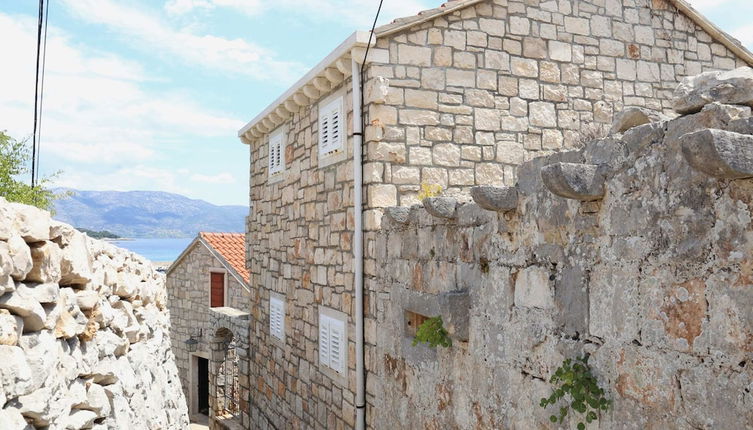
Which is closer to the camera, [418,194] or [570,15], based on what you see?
[418,194]

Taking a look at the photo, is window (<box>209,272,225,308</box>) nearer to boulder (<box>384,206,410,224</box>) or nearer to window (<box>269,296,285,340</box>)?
window (<box>269,296,285,340</box>)

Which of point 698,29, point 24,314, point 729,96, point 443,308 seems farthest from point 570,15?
point 24,314

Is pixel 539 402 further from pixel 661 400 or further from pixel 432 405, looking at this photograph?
pixel 432 405

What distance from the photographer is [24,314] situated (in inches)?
104

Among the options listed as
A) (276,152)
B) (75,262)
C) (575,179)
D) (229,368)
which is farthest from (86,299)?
(229,368)

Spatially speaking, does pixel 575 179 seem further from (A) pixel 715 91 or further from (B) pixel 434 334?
(B) pixel 434 334

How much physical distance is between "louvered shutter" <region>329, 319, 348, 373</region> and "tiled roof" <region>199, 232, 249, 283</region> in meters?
9.37

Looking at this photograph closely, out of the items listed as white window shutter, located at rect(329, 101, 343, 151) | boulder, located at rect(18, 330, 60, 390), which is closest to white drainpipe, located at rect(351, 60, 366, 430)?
white window shutter, located at rect(329, 101, 343, 151)

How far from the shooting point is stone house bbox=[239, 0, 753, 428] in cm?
653

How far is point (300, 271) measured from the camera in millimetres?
8547

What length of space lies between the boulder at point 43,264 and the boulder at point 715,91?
2.91m

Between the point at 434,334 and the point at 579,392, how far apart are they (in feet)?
5.53

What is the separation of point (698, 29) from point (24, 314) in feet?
25.9

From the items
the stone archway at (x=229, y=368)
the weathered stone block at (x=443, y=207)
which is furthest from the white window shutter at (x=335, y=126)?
the stone archway at (x=229, y=368)
